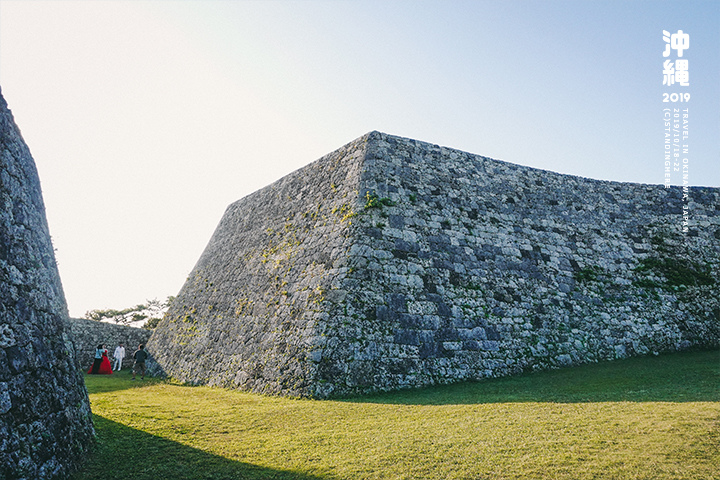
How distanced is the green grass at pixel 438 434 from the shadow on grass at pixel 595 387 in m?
0.04

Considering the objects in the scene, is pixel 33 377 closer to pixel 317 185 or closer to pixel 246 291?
pixel 246 291

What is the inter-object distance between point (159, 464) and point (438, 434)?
349 centimetres

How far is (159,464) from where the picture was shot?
14.7ft

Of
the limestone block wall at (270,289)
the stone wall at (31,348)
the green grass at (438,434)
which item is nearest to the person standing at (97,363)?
the limestone block wall at (270,289)

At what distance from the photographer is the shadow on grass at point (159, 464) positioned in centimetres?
415

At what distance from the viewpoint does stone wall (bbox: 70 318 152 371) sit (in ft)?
58.3

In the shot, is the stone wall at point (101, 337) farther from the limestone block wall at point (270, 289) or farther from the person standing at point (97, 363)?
the limestone block wall at point (270, 289)

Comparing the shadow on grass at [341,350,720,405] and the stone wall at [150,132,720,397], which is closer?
the shadow on grass at [341,350,720,405]

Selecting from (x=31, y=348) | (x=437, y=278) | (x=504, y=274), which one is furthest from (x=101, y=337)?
(x=504, y=274)

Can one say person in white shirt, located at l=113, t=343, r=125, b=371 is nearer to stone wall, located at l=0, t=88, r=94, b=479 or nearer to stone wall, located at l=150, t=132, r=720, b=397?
stone wall, located at l=150, t=132, r=720, b=397

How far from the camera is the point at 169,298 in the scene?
95.6 ft

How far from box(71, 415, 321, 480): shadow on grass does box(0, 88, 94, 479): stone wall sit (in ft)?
0.79

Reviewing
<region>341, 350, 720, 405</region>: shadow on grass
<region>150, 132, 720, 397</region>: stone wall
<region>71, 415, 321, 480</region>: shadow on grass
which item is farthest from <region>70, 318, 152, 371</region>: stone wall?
<region>341, 350, 720, 405</region>: shadow on grass

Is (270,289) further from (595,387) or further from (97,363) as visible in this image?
(97,363)
